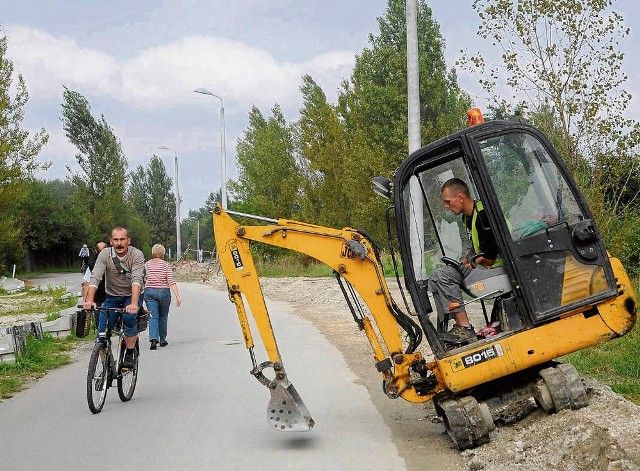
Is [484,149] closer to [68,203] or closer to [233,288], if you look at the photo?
[233,288]

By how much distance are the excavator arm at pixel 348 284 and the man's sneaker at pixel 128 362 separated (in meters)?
2.28

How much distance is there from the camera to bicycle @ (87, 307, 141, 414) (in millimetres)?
8789

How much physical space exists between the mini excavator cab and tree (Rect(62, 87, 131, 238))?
59233 mm

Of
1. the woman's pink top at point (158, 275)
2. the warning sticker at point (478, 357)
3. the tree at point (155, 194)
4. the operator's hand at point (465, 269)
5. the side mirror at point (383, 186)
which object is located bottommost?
the warning sticker at point (478, 357)

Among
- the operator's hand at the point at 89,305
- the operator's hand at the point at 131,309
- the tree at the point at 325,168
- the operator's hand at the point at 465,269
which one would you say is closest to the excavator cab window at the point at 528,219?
the operator's hand at the point at 465,269

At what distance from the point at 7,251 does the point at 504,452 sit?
1898 inches

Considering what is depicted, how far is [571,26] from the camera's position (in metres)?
14.4

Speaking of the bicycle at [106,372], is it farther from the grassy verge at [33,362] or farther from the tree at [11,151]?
the tree at [11,151]

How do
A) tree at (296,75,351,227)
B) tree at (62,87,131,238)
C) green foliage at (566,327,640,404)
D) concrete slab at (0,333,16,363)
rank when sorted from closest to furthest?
green foliage at (566,327,640,404), concrete slab at (0,333,16,363), tree at (296,75,351,227), tree at (62,87,131,238)

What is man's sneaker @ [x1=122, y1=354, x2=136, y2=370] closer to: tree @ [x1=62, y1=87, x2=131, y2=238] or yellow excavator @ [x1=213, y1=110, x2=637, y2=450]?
yellow excavator @ [x1=213, y1=110, x2=637, y2=450]

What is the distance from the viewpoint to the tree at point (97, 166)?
2542 inches

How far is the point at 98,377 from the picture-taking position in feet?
29.5

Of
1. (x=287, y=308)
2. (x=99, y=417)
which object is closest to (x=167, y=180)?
(x=287, y=308)

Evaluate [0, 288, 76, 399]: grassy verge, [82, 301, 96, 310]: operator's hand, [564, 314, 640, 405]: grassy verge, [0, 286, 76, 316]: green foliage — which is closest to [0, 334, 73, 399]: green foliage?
[0, 288, 76, 399]: grassy verge
